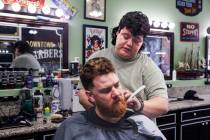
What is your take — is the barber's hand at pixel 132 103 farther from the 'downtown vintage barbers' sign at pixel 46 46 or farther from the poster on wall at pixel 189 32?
the poster on wall at pixel 189 32

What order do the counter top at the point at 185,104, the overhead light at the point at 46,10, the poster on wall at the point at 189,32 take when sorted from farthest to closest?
the poster on wall at the point at 189,32 → the counter top at the point at 185,104 → the overhead light at the point at 46,10

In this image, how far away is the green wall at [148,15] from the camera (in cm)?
361

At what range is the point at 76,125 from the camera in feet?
5.54

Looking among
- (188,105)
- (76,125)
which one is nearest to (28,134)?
(76,125)

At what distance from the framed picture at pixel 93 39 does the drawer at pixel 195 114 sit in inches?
50.8

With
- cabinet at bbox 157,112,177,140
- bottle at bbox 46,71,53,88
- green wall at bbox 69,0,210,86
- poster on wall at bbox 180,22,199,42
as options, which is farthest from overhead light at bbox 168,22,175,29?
bottle at bbox 46,71,53,88

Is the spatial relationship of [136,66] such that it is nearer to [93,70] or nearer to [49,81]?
[93,70]

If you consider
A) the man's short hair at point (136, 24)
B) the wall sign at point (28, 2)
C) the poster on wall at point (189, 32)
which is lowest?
the man's short hair at point (136, 24)

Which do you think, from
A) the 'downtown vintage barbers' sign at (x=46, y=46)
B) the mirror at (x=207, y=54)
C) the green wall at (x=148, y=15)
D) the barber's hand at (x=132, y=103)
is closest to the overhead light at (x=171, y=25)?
the green wall at (x=148, y=15)

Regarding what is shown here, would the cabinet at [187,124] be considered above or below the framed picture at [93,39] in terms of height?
below

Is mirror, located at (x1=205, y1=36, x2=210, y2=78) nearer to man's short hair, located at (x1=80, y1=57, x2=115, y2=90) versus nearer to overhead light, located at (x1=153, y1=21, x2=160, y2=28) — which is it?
overhead light, located at (x1=153, y1=21, x2=160, y2=28)

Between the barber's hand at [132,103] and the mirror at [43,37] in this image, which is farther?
the mirror at [43,37]

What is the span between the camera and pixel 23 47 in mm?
3139

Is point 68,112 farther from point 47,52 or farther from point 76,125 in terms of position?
point 76,125
